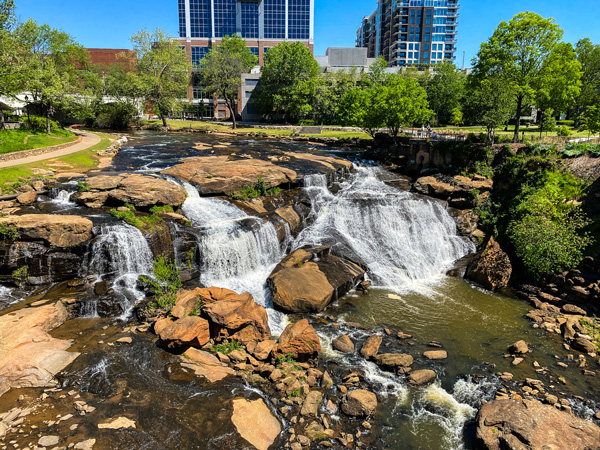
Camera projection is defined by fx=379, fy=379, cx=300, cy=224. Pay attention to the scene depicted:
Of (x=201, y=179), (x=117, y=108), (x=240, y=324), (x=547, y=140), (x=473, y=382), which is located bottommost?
(x=473, y=382)

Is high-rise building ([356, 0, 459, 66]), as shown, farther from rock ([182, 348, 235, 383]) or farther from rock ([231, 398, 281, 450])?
rock ([231, 398, 281, 450])

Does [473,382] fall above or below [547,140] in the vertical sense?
below

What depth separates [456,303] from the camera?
17.4 meters

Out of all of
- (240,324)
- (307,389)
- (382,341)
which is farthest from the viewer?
(382,341)

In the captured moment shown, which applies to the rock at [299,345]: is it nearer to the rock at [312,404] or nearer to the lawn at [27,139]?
the rock at [312,404]

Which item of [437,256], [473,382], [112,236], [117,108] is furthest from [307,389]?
[117,108]

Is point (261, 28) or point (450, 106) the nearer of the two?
point (450, 106)

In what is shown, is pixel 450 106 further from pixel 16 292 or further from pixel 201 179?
pixel 16 292

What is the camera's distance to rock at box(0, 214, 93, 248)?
52.2ft

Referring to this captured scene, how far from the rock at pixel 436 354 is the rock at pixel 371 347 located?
1.66 m

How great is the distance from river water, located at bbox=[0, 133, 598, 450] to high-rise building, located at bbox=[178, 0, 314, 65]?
8948 centimetres

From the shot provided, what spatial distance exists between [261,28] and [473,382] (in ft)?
367

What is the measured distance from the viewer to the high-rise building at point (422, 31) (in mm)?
117312

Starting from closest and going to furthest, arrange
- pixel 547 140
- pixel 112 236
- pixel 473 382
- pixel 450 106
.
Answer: pixel 473 382 → pixel 112 236 → pixel 547 140 → pixel 450 106
